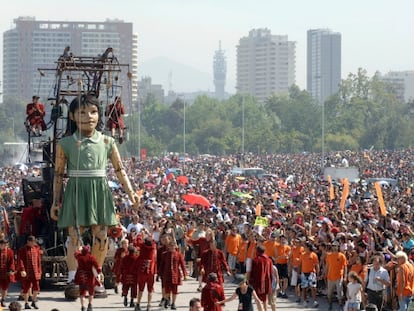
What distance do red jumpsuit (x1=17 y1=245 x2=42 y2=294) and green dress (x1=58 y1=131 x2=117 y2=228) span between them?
0.83 meters

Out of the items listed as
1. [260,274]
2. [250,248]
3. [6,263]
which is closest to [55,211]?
[6,263]

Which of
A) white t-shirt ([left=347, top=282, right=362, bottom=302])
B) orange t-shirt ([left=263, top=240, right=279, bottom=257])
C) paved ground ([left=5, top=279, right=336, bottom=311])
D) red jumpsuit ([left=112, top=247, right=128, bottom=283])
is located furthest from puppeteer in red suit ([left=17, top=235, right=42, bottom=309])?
white t-shirt ([left=347, top=282, right=362, bottom=302])

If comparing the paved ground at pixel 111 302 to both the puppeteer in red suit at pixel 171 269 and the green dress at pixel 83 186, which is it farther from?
the green dress at pixel 83 186

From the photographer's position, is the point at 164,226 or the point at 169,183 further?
the point at 169,183

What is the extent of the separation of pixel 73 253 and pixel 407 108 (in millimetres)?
122902

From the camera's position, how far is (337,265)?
22.1 meters

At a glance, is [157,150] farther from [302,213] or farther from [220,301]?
[220,301]

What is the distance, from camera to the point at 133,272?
21.9 m

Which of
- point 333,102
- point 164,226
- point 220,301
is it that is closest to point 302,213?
point 164,226

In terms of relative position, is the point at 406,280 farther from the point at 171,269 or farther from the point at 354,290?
the point at 171,269

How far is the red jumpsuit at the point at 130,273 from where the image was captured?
21.9m

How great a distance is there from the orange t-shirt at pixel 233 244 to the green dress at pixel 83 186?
588 centimetres

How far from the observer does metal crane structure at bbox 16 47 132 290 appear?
23000 mm

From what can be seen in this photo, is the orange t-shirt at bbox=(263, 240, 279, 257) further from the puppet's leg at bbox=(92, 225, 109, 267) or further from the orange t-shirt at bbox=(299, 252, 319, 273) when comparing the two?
the puppet's leg at bbox=(92, 225, 109, 267)
